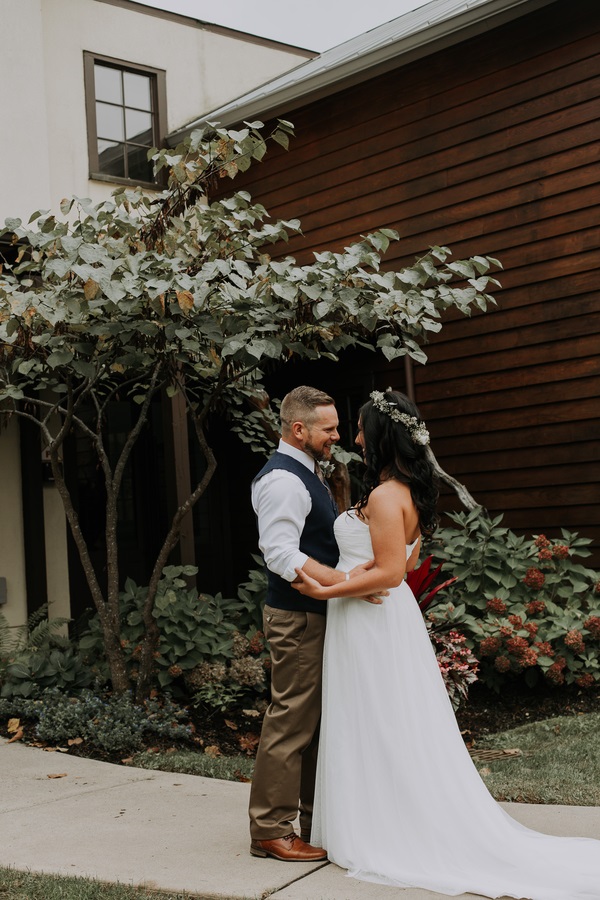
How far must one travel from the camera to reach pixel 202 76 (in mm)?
Result: 10844

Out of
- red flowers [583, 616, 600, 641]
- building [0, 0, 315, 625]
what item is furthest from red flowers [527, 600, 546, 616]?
building [0, 0, 315, 625]

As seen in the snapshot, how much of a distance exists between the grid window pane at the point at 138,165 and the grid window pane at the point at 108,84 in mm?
517

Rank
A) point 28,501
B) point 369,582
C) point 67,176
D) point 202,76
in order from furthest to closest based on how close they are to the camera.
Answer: point 202,76 < point 67,176 < point 28,501 < point 369,582

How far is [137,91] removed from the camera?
404 inches

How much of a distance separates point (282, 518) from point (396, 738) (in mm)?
906

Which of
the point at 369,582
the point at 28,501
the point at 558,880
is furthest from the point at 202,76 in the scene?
the point at 558,880

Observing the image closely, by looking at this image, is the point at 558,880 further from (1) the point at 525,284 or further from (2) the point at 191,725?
(1) the point at 525,284

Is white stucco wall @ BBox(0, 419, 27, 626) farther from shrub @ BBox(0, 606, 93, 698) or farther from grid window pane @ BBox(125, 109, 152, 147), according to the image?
grid window pane @ BBox(125, 109, 152, 147)

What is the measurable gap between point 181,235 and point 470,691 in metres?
3.88

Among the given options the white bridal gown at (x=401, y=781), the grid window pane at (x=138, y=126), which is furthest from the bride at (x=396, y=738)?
the grid window pane at (x=138, y=126)

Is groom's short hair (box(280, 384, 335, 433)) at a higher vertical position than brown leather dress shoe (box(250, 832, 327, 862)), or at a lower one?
higher

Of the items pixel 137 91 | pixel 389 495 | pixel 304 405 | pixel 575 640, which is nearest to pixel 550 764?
pixel 575 640

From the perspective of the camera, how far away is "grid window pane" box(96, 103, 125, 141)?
9781 mm

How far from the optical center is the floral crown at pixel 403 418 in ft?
11.9
